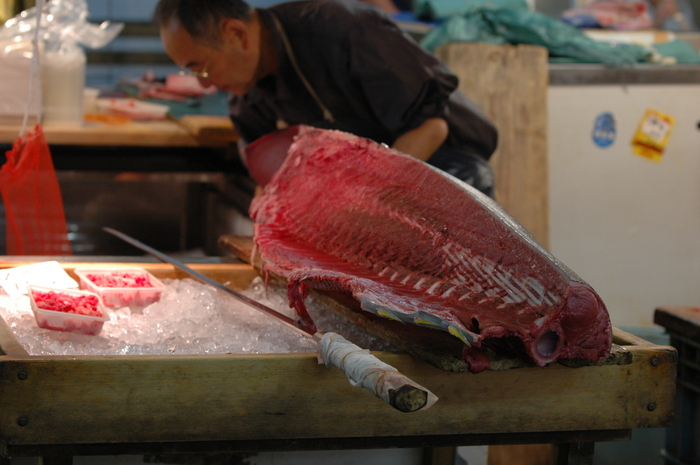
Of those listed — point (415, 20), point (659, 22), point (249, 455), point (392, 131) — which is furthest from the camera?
point (659, 22)

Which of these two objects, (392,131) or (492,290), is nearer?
(492,290)

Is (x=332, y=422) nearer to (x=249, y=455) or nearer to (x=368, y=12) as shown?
(x=249, y=455)

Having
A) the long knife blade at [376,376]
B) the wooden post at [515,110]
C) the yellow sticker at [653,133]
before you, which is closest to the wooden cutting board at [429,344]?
the long knife blade at [376,376]

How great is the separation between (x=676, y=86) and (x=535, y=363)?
3309 mm

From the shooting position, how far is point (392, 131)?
2.33 meters

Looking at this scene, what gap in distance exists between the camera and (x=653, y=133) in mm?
3896

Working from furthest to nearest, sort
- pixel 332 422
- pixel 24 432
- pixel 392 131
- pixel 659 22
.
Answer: pixel 659 22
pixel 392 131
pixel 332 422
pixel 24 432

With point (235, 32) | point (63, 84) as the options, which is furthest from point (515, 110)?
point (63, 84)

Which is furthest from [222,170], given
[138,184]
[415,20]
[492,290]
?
[492,290]

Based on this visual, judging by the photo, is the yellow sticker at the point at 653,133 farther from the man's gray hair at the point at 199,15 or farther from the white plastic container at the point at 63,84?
the white plastic container at the point at 63,84

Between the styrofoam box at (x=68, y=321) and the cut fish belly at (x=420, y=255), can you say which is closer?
the cut fish belly at (x=420, y=255)

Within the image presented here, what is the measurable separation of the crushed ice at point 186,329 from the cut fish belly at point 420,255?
107 mm

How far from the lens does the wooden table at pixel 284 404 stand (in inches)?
41.9

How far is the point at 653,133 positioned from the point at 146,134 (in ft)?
9.01
